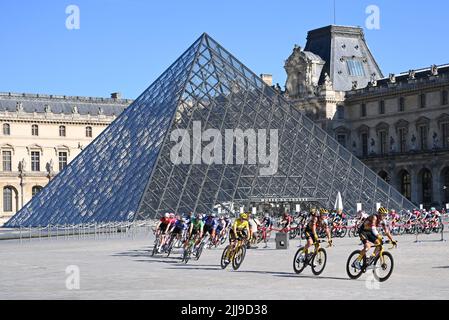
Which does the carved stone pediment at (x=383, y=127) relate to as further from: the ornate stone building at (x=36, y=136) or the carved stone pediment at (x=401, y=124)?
the ornate stone building at (x=36, y=136)

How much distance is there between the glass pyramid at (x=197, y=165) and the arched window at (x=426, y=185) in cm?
3041

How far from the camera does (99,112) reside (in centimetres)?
9450

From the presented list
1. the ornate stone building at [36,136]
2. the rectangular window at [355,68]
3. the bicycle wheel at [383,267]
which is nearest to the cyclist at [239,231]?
the bicycle wheel at [383,267]

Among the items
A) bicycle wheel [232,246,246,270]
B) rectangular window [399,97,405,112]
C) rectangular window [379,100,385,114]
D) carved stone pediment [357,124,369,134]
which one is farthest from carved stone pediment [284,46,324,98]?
bicycle wheel [232,246,246,270]

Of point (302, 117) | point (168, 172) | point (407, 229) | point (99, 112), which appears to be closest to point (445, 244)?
point (407, 229)

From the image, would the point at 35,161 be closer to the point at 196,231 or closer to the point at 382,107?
the point at 382,107

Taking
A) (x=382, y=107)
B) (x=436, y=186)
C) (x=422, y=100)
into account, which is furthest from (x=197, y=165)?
(x=382, y=107)

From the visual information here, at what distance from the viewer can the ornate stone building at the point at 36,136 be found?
3531 inches

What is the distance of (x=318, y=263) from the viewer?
19.7 metres

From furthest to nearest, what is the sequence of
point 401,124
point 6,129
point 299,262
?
point 6,129 → point 401,124 → point 299,262

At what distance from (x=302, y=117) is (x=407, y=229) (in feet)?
28.7

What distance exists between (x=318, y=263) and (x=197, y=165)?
73.2ft

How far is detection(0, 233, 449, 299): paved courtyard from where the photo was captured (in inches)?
621

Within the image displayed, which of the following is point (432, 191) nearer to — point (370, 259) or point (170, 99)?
point (170, 99)
